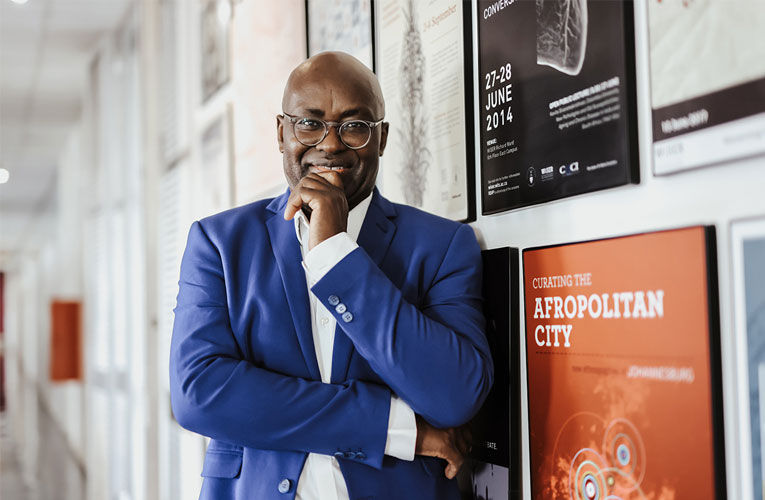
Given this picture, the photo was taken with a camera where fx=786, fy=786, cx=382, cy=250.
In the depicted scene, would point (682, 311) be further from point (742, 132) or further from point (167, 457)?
point (167, 457)

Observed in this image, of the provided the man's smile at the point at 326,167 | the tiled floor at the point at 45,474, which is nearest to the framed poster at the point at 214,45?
the man's smile at the point at 326,167

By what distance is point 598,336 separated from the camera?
1285mm

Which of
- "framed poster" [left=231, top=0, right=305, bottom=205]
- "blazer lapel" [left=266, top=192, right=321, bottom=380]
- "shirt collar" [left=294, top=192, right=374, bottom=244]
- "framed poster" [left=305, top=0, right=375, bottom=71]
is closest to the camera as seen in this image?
"blazer lapel" [left=266, top=192, right=321, bottom=380]

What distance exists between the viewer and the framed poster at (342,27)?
214 centimetres

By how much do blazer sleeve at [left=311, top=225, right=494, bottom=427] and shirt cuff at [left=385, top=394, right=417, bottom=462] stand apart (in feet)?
0.08

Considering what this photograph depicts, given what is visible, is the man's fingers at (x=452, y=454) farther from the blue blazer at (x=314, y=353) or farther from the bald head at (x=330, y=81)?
the bald head at (x=330, y=81)

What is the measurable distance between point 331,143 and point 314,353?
1.26ft

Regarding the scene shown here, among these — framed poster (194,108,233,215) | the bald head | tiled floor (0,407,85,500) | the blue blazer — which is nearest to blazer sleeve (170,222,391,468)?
the blue blazer

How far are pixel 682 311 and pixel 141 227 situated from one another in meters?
4.15

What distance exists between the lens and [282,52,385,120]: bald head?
57.0 inches

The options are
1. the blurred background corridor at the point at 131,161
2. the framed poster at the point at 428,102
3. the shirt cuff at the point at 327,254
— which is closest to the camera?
the shirt cuff at the point at 327,254

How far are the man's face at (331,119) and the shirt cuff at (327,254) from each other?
179 mm

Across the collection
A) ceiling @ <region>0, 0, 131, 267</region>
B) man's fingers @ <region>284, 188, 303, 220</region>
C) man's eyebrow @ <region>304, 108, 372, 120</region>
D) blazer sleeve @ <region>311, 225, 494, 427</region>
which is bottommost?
blazer sleeve @ <region>311, 225, 494, 427</region>

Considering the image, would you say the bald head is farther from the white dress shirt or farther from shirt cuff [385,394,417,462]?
shirt cuff [385,394,417,462]
